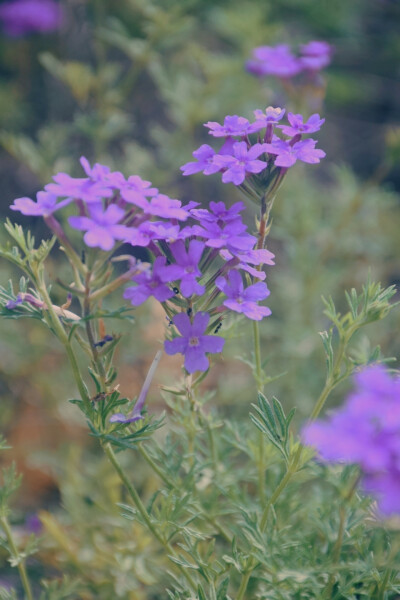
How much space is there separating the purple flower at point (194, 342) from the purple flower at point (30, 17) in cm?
333

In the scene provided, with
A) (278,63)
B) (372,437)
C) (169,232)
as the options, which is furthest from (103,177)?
(278,63)

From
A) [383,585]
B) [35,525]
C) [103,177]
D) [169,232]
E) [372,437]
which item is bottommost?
[35,525]

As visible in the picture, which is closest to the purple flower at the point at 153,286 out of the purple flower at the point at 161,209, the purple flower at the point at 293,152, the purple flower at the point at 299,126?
the purple flower at the point at 161,209

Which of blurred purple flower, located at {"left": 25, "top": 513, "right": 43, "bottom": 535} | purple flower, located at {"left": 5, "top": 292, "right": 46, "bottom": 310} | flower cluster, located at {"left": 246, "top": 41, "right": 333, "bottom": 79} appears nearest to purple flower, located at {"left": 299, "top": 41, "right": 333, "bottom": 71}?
flower cluster, located at {"left": 246, "top": 41, "right": 333, "bottom": 79}

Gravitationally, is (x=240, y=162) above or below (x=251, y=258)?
above

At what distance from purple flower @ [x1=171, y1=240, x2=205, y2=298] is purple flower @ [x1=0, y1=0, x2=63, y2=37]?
3232 millimetres

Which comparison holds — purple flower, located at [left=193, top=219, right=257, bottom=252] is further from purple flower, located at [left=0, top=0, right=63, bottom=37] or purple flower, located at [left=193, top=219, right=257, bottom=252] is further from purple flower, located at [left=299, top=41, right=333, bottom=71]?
purple flower, located at [left=0, top=0, right=63, bottom=37]

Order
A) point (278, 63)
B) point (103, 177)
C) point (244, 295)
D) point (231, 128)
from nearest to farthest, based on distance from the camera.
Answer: point (103, 177)
point (244, 295)
point (231, 128)
point (278, 63)

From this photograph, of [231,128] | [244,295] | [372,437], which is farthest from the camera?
[231,128]

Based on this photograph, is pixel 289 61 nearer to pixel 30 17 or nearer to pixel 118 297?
pixel 118 297

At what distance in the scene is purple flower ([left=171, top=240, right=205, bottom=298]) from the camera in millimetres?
1396

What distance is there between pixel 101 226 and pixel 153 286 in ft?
0.63

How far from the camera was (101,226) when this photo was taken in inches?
50.6

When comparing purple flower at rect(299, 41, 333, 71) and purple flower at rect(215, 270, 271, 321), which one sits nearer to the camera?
purple flower at rect(215, 270, 271, 321)
